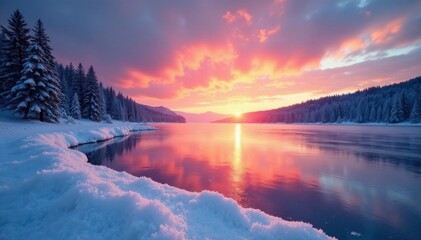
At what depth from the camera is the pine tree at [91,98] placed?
4734cm

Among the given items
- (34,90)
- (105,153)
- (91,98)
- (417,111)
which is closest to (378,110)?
(417,111)

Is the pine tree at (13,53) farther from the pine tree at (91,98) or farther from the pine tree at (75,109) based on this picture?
the pine tree at (91,98)

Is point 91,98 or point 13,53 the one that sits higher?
point 13,53

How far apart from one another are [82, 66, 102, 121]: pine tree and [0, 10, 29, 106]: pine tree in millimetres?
19534

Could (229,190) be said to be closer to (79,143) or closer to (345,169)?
(345,169)

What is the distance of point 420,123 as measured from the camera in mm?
68812

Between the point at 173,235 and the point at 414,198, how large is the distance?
12016 mm

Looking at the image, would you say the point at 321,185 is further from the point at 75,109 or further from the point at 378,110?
the point at 378,110

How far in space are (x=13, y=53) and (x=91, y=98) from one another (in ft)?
66.6

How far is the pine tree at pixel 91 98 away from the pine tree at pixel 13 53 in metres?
19.5

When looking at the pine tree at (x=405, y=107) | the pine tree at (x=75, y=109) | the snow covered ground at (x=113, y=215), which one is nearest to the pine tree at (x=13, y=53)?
the pine tree at (x=75, y=109)

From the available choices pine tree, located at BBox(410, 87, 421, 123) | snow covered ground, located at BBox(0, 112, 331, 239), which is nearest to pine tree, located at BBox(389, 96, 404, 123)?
pine tree, located at BBox(410, 87, 421, 123)

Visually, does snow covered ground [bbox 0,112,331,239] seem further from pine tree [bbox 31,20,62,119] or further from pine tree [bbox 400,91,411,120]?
pine tree [bbox 400,91,411,120]

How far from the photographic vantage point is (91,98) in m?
47.2
